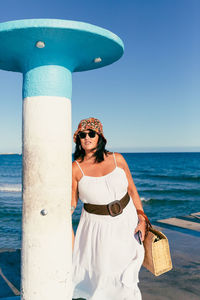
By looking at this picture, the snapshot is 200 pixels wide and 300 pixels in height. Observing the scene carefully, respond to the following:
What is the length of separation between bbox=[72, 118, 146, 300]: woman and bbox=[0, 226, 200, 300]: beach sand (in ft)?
4.39

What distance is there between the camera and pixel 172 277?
14.7ft

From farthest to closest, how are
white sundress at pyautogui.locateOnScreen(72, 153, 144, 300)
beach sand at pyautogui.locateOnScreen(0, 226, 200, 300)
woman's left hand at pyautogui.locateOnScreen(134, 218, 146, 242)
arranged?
beach sand at pyautogui.locateOnScreen(0, 226, 200, 300), woman's left hand at pyautogui.locateOnScreen(134, 218, 146, 242), white sundress at pyautogui.locateOnScreen(72, 153, 144, 300)

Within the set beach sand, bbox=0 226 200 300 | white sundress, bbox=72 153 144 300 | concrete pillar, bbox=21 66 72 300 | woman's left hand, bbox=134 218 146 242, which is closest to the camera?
concrete pillar, bbox=21 66 72 300

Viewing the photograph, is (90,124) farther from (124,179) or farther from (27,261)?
(27,261)

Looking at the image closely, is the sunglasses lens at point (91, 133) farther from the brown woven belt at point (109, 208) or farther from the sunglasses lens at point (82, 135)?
the brown woven belt at point (109, 208)

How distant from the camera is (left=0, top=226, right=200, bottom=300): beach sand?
3.96m

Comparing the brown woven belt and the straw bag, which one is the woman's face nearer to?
the brown woven belt

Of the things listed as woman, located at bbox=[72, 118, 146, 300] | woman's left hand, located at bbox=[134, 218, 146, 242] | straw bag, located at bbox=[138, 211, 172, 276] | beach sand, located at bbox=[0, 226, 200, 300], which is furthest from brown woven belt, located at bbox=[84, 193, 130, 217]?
beach sand, located at bbox=[0, 226, 200, 300]

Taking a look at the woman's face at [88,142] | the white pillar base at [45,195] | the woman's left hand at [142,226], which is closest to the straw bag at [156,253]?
the woman's left hand at [142,226]

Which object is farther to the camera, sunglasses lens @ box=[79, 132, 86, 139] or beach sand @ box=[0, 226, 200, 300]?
beach sand @ box=[0, 226, 200, 300]

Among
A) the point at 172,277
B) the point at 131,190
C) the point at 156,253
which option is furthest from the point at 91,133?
the point at 172,277

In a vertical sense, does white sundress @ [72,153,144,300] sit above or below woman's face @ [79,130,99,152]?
below

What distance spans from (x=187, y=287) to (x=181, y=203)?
1825 centimetres

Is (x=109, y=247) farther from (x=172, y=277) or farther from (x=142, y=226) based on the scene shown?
(x=172, y=277)
